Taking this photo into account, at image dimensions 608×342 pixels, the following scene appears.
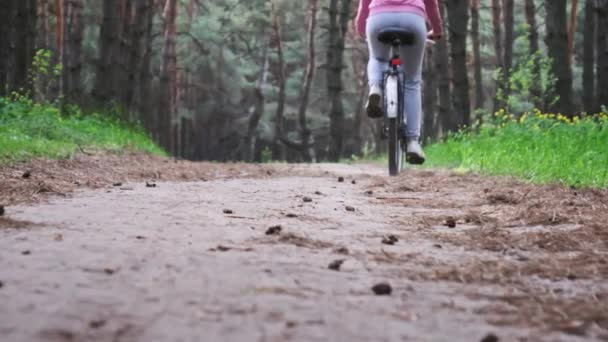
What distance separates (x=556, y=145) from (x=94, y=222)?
656 centimetres

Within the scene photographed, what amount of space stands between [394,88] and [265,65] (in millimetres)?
35990

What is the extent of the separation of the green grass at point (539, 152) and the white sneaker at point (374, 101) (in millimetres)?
1508

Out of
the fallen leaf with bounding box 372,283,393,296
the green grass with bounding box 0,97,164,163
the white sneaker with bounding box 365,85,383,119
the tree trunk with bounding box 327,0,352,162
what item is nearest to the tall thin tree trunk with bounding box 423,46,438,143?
the tree trunk with bounding box 327,0,352,162

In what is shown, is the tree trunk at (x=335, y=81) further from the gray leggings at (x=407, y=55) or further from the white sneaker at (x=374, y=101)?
the white sneaker at (x=374, y=101)

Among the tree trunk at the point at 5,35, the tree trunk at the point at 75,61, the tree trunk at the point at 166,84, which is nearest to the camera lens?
the tree trunk at the point at 5,35

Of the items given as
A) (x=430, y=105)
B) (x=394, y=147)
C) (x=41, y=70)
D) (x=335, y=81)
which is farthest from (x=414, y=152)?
(x=430, y=105)

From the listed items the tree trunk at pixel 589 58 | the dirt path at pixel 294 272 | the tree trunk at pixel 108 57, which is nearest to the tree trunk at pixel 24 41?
the tree trunk at pixel 108 57

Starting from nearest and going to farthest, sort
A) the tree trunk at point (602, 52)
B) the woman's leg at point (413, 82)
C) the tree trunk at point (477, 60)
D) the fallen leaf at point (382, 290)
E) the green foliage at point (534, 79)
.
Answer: the fallen leaf at point (382, 290) → the woman's leg at point (413, 82) → the green foliage at point (534, 79) → the tree trunk at point (602, 52) → the tree trunk at point (477, 60)

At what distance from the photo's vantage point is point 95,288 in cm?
234

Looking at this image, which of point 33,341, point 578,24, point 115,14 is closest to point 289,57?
point 578,24

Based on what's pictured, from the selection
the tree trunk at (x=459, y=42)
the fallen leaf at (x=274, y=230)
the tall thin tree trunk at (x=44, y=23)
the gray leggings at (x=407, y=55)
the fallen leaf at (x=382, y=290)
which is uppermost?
the tall thin tree trunk at (x=44, y=23)

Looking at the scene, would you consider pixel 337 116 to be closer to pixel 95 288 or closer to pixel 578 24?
pixel 578 24

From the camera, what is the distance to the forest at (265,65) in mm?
16469

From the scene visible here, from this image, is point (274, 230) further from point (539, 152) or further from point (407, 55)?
point (539, 152)
